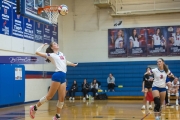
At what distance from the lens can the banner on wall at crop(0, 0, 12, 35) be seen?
47.9 ft

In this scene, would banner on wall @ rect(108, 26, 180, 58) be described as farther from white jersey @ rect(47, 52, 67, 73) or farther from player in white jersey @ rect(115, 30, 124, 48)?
white jersey @ rect(47, 52, 67, 73)

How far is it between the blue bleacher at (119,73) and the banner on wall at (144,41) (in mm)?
795

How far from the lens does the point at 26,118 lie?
9.56 meters

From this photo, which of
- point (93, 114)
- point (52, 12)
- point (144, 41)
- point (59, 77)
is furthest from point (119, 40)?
point (59, 77)

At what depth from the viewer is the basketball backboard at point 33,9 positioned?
10141mm

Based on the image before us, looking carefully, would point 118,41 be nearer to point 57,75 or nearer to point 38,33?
point 38,33

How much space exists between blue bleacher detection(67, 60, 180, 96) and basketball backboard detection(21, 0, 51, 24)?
9.39 m

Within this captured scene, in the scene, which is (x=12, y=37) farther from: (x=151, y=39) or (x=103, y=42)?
(x=151, y=39)

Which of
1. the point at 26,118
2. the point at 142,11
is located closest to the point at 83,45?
the point at 142,11

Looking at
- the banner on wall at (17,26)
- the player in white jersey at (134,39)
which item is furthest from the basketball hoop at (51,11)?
the player in white jersey at (134,39)

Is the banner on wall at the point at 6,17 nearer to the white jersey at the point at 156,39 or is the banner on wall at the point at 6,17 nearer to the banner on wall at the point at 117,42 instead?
the banner on wall at the point at 117,42

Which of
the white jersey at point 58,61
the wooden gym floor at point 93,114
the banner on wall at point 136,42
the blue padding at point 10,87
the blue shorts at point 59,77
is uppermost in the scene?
the banner on wall at point 136,42

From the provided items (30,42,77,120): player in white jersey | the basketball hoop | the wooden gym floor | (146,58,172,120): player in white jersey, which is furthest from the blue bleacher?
(30,42,77,120): player in white jersey

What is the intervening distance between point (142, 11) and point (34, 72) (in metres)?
8.51
